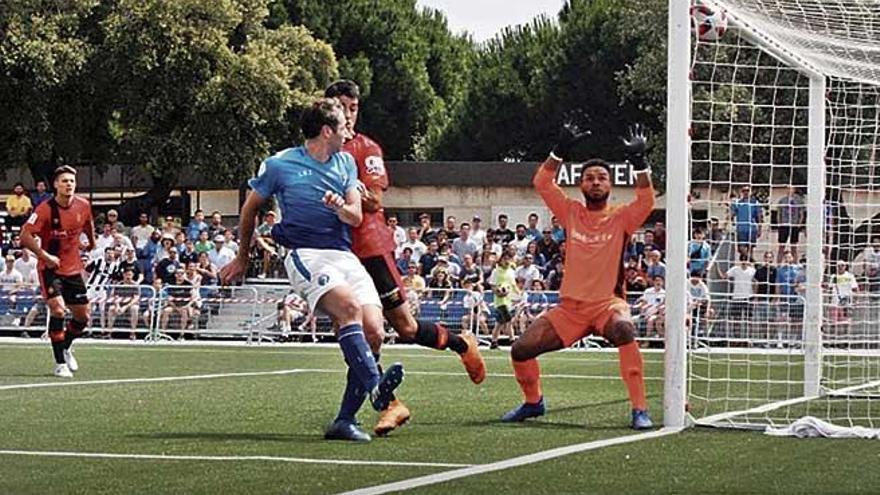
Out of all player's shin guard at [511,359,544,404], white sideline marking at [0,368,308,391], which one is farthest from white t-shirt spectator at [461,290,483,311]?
player's shin guard at [511,359,544,404]

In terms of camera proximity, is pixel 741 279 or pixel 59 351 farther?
pixel 741 279

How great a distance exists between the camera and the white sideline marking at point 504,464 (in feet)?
26.3

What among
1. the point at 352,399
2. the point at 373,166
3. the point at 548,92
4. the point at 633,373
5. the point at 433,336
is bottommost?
the point at 352,399

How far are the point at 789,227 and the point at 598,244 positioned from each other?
6.88 meters

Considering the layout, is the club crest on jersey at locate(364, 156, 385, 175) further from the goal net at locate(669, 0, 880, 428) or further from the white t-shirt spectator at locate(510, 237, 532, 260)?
the white t-shirt spectator at locate(510, 237, 532, 260)

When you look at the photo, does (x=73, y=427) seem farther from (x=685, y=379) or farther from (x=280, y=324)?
(x=280, y=324)

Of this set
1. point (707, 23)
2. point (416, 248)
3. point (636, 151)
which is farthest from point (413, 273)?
point (707, 23)

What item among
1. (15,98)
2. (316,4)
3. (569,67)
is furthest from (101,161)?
(569,67)

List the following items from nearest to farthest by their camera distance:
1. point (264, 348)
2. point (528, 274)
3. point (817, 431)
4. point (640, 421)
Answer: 1. point (817, 431)
2. point (640, 421)
3. point (264, 348)
4. point (528, 274)

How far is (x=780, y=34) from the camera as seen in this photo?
14.4 meters

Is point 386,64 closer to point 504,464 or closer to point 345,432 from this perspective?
point 345,432

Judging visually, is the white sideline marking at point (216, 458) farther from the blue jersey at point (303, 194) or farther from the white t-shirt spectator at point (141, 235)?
the white t-shirt spectator at point (141, 235)

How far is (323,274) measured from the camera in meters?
10.7

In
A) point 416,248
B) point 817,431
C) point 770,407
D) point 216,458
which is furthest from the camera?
point 416,248
